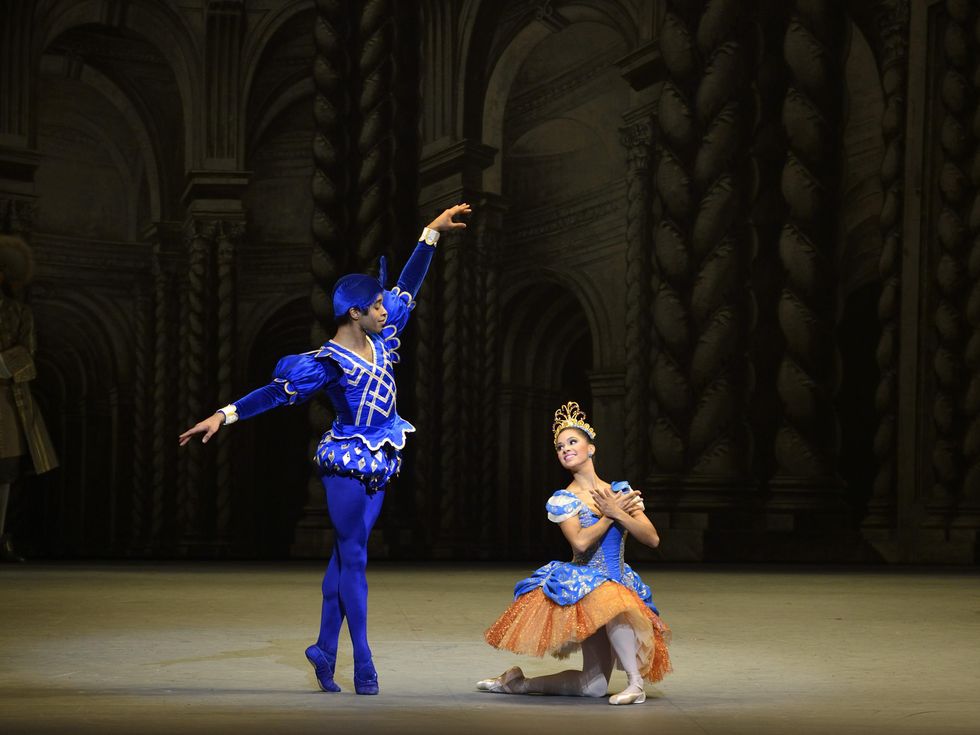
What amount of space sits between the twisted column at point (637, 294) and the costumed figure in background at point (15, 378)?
6.63m

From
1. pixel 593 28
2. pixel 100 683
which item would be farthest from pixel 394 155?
pixel 100 683

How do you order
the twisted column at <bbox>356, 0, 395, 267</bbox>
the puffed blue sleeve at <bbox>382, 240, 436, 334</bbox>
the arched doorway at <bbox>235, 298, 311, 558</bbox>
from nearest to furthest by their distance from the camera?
the puffed blue sleeve at <bbox>382, 240, 436, 334</bbox> < the twisted column at <bbox>356, 0, 395, 267</bbox> < the arched doorway at <bbox>235, 298, 311, 558</bbox>

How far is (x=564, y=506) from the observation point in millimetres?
4648

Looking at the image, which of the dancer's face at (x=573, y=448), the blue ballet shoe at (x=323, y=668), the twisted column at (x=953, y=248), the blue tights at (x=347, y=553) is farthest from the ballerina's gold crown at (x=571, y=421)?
the twisted column at (x=953, y=248)

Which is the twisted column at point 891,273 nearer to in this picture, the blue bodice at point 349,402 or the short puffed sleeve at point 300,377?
the blue bodice at point 349,402

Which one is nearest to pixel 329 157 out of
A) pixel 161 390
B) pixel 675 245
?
pixel 675 245

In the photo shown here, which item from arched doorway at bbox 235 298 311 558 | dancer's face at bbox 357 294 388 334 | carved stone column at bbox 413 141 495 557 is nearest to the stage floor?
dancer's face at bbox 357 294 388 334

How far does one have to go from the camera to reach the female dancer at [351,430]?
466cm

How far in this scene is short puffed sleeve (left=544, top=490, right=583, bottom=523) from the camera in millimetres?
4645

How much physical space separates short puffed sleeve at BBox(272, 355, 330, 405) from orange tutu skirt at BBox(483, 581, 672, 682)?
0.95m

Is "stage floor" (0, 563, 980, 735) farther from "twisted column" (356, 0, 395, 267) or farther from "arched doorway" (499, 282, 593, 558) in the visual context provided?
"arched doorway" (499, 282, 593, 558)

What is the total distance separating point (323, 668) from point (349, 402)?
2.72 feet

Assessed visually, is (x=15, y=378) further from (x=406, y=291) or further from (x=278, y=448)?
(x=278, y=448)

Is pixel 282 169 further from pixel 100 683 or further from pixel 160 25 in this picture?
pixel 100 683
